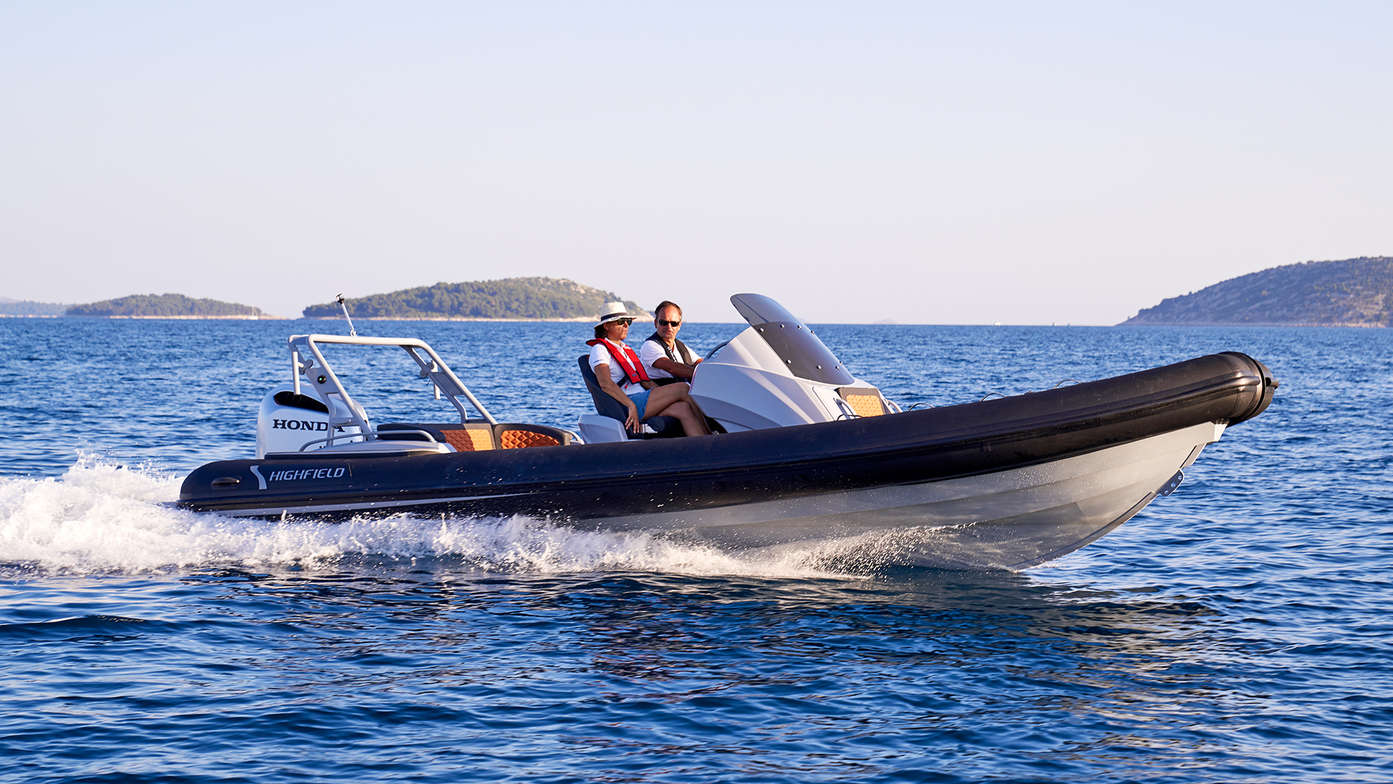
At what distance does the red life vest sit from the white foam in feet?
3.53

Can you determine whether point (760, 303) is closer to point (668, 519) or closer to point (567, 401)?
point (668, 519)

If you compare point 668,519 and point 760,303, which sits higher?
point 760,303

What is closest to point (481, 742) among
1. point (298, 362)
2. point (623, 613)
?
point (623, 613)

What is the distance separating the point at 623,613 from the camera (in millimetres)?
6984

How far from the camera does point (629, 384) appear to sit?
8.41 meters

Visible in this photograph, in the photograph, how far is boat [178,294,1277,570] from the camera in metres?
6.92

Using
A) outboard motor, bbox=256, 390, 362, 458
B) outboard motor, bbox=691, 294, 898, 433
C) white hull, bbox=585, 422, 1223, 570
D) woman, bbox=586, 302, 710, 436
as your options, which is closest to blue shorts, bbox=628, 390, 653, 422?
woman, bbox=586, 302, 710, 436

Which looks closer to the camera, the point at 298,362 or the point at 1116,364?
the point at 298,362

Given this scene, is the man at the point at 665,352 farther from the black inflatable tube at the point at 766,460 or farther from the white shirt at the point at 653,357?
the black inflatable tube at the point at 766,460

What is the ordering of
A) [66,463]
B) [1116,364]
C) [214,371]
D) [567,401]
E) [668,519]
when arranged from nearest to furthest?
[668,519], [66,463], [567,401], [214,371], [1116,364]

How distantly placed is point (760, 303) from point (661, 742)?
147 inches

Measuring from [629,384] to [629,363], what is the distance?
16 cm

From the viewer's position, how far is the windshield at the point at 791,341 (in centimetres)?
788

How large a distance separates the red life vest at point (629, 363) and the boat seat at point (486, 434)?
828 mm
